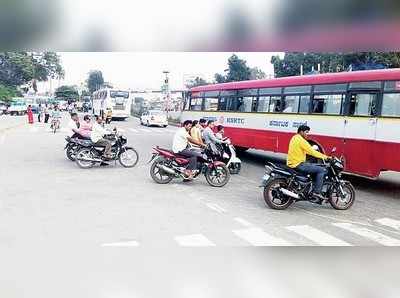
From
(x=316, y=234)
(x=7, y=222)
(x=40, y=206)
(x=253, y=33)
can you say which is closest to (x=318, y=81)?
(x=316, y=234)

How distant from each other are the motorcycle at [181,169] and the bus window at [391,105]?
11.1 feet

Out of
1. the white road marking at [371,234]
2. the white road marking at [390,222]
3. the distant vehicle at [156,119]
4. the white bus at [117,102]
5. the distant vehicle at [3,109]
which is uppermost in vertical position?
the white bus at [117,102]

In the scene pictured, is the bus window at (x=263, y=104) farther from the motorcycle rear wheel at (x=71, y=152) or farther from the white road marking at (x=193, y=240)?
the white road marking at (x=193, y=240)

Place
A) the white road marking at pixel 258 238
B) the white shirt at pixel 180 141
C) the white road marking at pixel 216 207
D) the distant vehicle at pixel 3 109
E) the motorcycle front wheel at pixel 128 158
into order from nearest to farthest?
1. the white road marking at pixel 258 238
2. the white road marking at pixel 216 207
3. the white shirt at pixel 180 141
4. the motorcycle front wheel at pixel 128 158
5. the distant vehicle at pixel 3 109

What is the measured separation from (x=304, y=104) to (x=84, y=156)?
5.84m

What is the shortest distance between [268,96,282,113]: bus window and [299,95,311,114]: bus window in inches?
38.3

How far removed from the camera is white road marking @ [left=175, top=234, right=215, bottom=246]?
16.7ft

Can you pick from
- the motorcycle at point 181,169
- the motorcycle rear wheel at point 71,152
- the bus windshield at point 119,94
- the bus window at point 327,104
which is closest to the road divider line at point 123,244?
the motorcycle at point 181,169

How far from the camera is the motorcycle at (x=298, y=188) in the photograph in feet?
23.8

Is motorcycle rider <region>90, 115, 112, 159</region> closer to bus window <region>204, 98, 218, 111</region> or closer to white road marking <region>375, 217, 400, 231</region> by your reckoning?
bus window <region>204, 98, 218, 111</region>

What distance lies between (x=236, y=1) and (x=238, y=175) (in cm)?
1011

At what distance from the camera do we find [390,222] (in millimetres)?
6676

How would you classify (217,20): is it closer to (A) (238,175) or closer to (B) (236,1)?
(B) (236,1)

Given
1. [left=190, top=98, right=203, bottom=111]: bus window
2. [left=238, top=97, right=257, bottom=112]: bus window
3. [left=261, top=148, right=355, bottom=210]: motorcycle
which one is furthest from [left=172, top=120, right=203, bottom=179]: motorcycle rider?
[left=190, top=98, right=203, bottom=111]: bus window
